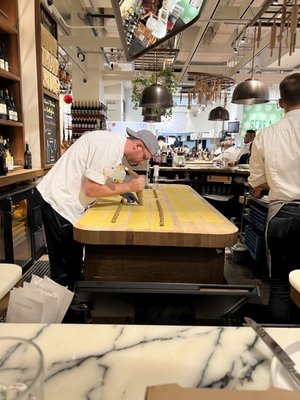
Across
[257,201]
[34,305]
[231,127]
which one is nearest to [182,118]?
[231,127]

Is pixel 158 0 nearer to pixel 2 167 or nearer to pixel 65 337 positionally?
pixel 65 337

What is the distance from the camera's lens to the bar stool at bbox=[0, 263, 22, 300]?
3.03 feet

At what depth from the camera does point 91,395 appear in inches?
22.0

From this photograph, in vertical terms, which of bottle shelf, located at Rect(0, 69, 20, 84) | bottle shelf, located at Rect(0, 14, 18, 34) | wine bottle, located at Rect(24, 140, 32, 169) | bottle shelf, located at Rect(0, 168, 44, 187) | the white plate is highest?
bottle shelf, located at Rect(0, 14, 18, 34)

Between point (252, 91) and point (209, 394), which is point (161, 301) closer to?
point (209, 394)

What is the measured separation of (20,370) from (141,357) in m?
0.23

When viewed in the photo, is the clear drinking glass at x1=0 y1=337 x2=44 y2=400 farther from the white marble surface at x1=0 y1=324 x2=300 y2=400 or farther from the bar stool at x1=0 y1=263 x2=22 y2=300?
the bar stool at x1=0 y1=263 x2=22 y2=300

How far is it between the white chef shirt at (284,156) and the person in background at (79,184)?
2.56ft

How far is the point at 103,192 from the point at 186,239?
0.72 m

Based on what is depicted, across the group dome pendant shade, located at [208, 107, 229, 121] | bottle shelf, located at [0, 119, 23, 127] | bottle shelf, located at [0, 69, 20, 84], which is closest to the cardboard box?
bottle shelf, located at [0, 119, 23, 127]

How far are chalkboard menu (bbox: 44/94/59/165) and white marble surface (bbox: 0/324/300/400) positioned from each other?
3.72 metres

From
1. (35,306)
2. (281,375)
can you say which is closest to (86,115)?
(35,306)

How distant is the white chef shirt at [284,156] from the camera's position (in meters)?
2.10

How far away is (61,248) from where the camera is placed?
7.47 feet
